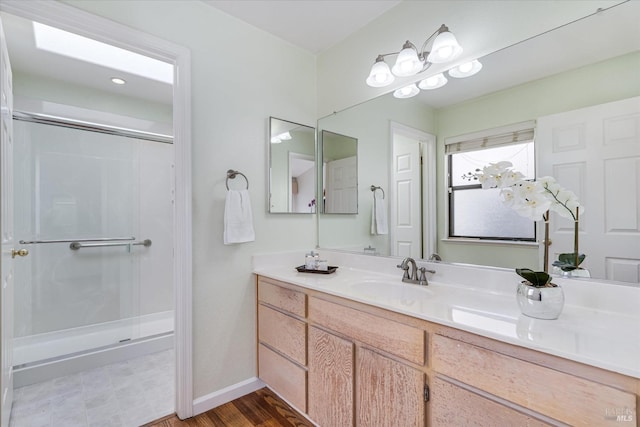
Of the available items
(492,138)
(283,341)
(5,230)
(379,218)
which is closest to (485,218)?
(492,138)

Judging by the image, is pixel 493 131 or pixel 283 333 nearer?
pixel 493 131

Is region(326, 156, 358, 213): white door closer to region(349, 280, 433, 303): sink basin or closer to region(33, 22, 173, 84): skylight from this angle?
region(349, 280, 433, 303): sink basin

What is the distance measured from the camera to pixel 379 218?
78.4 inches

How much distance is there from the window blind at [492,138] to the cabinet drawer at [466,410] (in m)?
1.08

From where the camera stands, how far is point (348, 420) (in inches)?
53.5

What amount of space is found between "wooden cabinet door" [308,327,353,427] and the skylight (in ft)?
6.98

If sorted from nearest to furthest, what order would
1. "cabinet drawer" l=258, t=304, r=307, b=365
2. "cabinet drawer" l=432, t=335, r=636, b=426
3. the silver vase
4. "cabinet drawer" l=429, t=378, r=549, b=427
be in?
"cabinet drawer" l=432, t=335, r=636, b=426 → "cabinet drawer" l=429, t=378, r=549, b=427 → the silver vase → "cabinet drawer" l=258, t=304, r=307, b=365

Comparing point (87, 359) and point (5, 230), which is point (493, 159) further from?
point (87, 359)

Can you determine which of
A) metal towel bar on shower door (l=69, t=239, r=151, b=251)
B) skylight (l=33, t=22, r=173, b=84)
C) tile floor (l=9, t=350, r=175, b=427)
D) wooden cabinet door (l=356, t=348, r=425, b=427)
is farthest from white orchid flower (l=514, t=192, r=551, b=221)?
metal towel bar on shower door (l=69, t=239, r=151, b=251)

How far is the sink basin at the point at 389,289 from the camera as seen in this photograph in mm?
1528

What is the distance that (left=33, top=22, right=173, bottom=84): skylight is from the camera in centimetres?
197

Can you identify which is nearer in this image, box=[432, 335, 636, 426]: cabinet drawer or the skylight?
box=[432, 335, 636, 426]: cabinet drawer

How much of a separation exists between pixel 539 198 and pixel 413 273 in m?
0.74

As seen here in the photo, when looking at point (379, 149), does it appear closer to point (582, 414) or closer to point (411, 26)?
point (411, 26)
